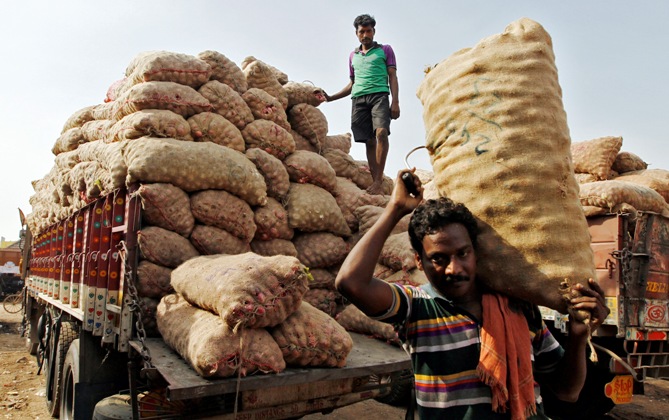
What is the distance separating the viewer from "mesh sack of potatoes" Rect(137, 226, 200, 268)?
3.03 meters

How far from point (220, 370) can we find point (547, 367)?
132 cm

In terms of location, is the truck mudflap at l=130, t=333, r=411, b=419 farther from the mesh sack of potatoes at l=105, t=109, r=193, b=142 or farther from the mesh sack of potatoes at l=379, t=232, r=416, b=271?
the mesh sack of potatoes at l=105, t=109, r=193, b=142

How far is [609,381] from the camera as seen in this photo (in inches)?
150

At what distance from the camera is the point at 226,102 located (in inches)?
157

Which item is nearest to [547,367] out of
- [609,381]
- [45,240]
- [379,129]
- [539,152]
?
[539,152]

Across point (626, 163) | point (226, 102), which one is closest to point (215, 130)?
point (226, 102)

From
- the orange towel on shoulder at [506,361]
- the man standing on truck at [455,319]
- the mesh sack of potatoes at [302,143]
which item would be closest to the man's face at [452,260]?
the man standing on truck at [455,319]

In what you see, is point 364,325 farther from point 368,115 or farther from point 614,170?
point 614,170

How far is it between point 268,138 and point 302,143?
0.79m

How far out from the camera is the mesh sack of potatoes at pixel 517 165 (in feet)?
4.89

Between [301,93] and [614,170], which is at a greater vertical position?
[301,93]

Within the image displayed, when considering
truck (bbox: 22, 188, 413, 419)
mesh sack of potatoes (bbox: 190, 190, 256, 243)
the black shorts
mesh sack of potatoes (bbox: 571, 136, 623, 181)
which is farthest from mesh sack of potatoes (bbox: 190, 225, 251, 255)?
mesh sack of potatoes (bbox: 571, 136, 623, 181)

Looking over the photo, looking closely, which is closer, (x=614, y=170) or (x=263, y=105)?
(x=263, y=105)

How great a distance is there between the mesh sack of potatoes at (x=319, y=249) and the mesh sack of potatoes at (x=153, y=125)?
3.93 feet
